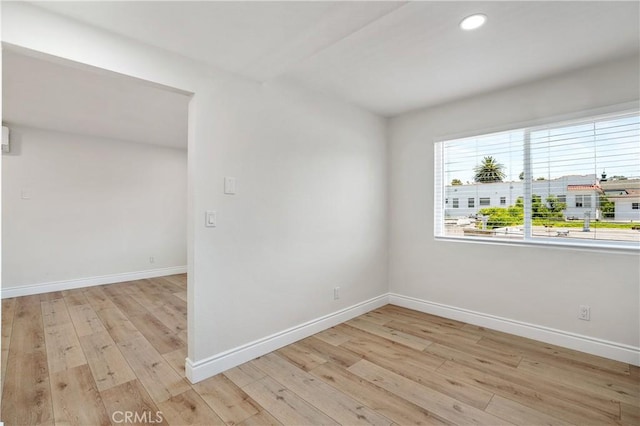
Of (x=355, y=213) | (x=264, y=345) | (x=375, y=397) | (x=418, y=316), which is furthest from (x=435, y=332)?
(x=264, y=345)

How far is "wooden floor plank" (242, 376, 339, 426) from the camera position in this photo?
70.1 inches

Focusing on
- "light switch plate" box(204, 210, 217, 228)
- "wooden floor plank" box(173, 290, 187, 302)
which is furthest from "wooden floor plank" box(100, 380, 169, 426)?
"wooden floor plank" box(173, 290, 187, 302)

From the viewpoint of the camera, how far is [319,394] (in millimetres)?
2020

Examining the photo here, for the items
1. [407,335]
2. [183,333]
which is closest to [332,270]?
[407,335]

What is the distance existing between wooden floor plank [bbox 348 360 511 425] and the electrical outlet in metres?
1.46

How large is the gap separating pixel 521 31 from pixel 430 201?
1.84 metres

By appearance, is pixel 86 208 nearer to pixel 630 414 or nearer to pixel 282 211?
pixel 282 211

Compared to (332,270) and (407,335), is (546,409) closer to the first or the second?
(407,335)

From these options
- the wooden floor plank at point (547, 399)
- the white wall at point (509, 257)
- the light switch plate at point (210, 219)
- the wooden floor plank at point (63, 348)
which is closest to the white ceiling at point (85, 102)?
the light switch plate at point (210, 219)

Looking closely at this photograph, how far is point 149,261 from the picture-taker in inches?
210

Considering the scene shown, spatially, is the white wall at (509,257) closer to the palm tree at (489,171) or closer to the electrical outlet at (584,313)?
the electrical outlet at (584,313)

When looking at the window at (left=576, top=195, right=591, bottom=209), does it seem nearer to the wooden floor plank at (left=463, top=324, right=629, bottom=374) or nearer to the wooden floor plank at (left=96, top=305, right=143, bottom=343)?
the wooden floor plank at (left=463, top=324, right=629, bottom=374)

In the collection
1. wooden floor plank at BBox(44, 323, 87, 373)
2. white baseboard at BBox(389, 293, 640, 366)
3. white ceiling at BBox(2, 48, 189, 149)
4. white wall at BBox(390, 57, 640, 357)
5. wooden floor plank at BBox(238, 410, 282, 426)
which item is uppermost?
white ceiling at BBox(2, 48, 189, 149)

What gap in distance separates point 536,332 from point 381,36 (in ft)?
9.62
